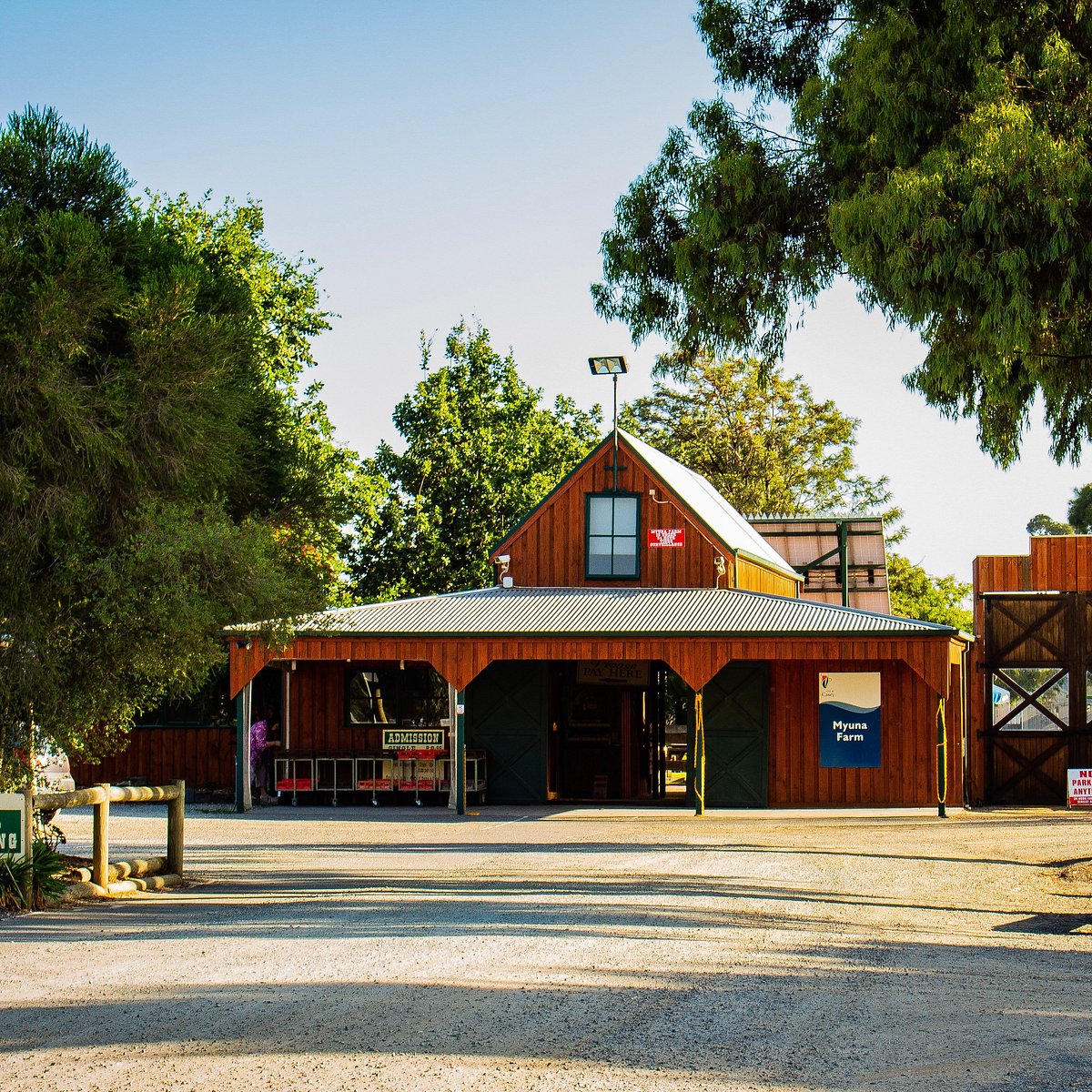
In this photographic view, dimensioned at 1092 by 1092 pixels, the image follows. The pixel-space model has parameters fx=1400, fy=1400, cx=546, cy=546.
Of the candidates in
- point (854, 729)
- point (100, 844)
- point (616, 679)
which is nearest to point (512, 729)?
point (616, 679)

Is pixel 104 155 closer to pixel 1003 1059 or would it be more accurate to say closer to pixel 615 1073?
pixel 615 1073

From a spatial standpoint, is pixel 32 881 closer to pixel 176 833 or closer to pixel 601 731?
pixel 176 833

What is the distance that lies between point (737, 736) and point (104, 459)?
1543 cm

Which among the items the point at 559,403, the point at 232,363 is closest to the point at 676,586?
the point at 232,363

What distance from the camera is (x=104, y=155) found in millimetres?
11461

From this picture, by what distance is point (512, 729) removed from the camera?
24438 mm

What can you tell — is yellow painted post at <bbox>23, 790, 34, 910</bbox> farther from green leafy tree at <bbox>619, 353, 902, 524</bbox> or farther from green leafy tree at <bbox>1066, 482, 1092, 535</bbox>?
green leafy tree at <bbox>1066, 482, 1092, 535</bbox>

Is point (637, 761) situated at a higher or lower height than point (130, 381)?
lower

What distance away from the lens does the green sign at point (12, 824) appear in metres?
10.7

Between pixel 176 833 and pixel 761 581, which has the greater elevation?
pixel 761 581

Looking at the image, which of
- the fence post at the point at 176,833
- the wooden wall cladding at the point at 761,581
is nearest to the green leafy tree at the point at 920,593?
the wooden wall cladding at the point at 761,581

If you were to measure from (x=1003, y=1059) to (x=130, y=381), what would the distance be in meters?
8.09

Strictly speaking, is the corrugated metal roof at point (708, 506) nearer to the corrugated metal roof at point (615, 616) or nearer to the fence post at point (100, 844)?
the corrugated metal roof at point (615, 616)

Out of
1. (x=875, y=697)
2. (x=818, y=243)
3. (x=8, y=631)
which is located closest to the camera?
(x=8, y=631)
